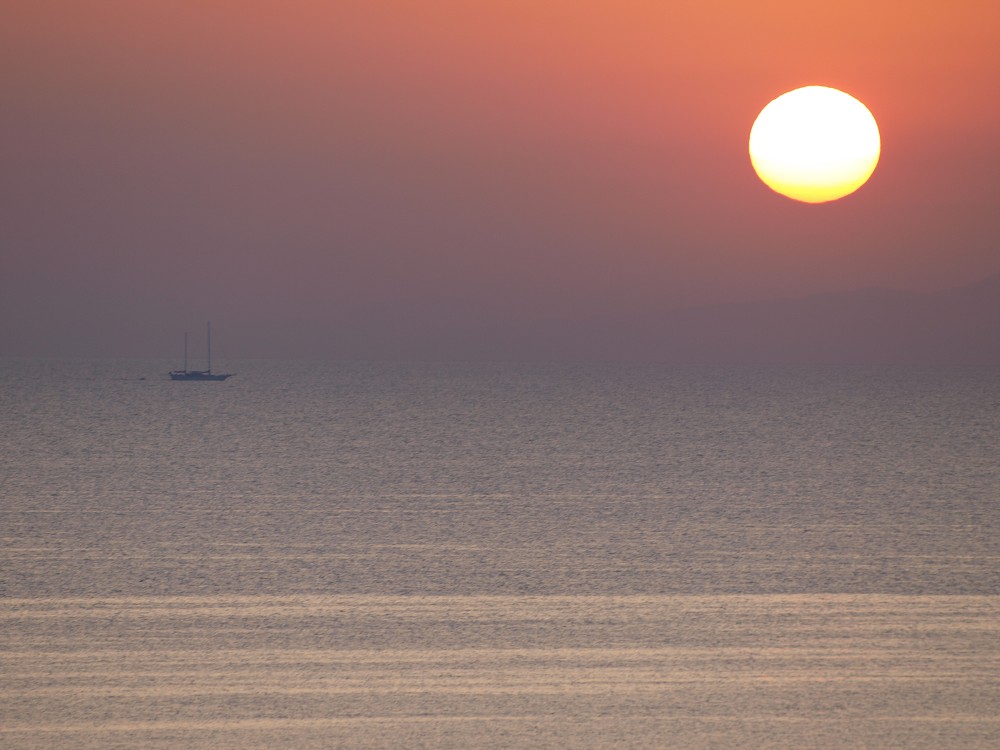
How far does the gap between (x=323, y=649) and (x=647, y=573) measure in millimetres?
4680

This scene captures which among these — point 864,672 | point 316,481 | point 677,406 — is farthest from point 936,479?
point 677,406

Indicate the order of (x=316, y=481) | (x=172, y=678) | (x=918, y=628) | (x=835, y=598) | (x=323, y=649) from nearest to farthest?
(x=172, y=678)
(x=323, y=649)
(x=918, y=628)
(x=835, y=598)
(x=316, y=481)

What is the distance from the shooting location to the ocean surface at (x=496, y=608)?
23.3 ft

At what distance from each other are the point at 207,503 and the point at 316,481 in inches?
177

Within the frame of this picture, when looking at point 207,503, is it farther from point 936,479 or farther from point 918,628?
point 936,479

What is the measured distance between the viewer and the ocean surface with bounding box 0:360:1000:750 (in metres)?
7.11

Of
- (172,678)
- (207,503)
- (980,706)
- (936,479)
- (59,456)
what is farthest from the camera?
(59,456)

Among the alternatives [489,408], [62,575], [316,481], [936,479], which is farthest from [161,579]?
[489,408]

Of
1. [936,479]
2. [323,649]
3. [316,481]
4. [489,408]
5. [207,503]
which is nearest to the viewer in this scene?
[323,649]

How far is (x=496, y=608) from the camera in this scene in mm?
10188

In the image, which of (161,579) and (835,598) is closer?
(835,598)

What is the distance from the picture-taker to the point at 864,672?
8047 mm

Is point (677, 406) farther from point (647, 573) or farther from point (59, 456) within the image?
point (647, 573)

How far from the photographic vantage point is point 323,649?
8.55 meters
